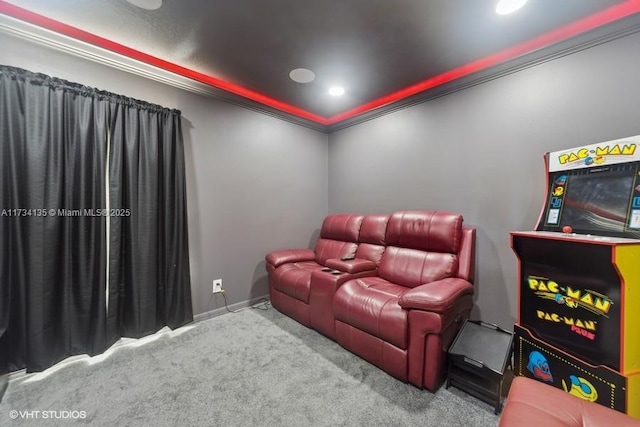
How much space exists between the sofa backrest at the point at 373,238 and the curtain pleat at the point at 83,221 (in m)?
1.79

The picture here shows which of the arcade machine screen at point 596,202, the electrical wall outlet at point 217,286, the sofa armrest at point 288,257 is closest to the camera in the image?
the arcade machine screen at point 596,202

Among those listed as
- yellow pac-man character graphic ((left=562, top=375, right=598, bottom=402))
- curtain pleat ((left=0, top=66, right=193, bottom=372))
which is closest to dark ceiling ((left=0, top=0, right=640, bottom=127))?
curtain pleat ((left=0, top=66, right=193, bottom=372))

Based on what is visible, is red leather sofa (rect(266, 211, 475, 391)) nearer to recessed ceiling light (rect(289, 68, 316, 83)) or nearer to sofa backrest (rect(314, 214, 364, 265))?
sofa backrest (rect(314, 214, 364, 265))

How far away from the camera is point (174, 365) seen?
5.78 feet

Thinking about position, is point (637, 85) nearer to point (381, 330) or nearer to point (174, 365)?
point (381, 330)

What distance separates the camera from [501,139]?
6.82ft

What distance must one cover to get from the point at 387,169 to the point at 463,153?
0.82 metres

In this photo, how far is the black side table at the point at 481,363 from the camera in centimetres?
138

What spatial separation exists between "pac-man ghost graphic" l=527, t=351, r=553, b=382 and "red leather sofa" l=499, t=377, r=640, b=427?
0.53 metres

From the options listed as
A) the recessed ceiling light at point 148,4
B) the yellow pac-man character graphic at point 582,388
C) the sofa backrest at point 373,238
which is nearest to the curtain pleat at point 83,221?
the recessed ceiling light at point 148,4

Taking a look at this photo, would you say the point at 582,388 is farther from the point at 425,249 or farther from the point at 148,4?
the point at 148,4

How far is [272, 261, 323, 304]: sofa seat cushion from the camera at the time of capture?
2303mm

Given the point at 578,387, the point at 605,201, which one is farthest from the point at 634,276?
the point at 578,387

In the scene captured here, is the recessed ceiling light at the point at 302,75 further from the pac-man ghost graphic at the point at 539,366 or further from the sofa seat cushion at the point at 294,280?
the pac-man ghost graphic at the point at 539,366
